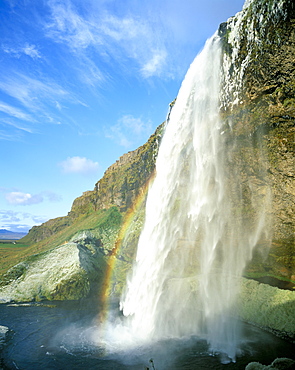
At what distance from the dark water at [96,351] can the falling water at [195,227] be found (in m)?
2.60

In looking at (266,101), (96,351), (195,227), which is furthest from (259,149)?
(96,351)

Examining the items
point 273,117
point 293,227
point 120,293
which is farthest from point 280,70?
point 120,293

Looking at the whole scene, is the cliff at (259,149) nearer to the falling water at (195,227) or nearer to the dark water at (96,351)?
the falling water at (195,227)

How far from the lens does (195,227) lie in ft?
85.7

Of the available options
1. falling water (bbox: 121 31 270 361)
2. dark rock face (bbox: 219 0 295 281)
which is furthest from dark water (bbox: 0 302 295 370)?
dark rock face (bbox: 219 0 295 281)

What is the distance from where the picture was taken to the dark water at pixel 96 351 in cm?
1330

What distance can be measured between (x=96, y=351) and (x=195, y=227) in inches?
605

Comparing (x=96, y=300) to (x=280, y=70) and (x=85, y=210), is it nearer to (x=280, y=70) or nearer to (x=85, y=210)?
(x=280, y=70)

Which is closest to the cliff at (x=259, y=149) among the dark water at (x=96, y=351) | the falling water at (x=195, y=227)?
the falling water at (x=195, y=227)

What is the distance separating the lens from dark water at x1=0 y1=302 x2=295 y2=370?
1330cm

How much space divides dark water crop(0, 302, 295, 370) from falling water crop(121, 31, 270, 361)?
260 centimetres

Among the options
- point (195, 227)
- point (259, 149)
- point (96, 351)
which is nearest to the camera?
point (96, 351)

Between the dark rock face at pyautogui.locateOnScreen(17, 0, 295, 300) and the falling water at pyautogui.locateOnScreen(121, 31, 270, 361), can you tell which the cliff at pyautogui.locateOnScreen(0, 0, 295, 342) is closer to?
the dark rock face at pyautogui.locateOnScreen(17, 0, 295, 300)

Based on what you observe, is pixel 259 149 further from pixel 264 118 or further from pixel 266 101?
pixel 266 101
